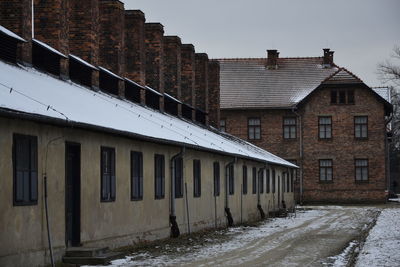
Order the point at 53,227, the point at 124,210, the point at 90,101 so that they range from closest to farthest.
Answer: the point at 53,227
the point at 124,210
the point at 90,101

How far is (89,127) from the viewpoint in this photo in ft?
50.3

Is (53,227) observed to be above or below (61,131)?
below

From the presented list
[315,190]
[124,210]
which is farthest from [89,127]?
[315,190]

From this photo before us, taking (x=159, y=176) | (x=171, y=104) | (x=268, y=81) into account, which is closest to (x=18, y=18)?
(x=159, y=176)

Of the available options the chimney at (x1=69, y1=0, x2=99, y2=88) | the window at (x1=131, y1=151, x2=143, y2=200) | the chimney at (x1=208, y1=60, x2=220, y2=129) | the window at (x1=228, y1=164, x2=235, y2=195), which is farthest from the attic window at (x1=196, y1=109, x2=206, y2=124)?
the window at (x1=131, y1=151, x2=143, y2=200)

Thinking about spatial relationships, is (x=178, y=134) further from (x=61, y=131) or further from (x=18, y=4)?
(x=61, y=131)

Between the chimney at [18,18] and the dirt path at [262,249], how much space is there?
20.5 ft

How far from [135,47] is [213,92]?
15.5 m

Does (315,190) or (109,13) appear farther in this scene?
(315,190)

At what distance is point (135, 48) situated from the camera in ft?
104

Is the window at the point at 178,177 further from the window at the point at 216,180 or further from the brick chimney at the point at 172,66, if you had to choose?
the brick chimney at the point at 172,66

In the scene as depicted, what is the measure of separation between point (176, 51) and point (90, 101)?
720 inches

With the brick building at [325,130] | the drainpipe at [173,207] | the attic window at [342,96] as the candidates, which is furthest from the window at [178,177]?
the attic window at [342,96]

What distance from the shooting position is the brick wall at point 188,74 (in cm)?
4044
